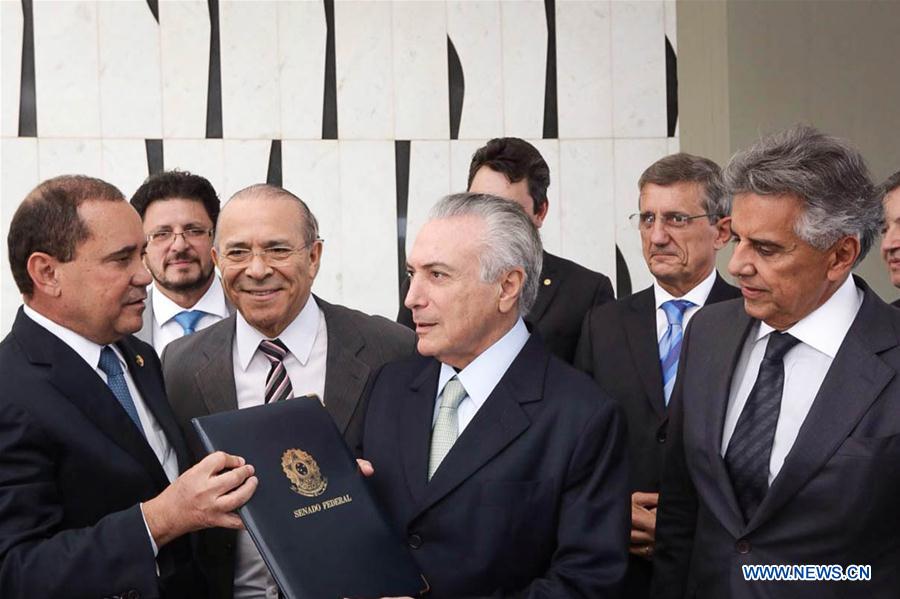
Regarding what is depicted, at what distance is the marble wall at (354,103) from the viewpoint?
7.61 m

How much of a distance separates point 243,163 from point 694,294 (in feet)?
14.4

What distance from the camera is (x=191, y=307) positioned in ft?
15.4

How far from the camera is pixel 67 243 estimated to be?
2885 mm

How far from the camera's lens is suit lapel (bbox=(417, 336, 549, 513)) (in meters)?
2.85

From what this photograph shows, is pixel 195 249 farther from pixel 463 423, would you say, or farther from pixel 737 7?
pixel 737 7

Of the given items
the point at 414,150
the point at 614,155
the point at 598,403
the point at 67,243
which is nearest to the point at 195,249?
the point at 67,243

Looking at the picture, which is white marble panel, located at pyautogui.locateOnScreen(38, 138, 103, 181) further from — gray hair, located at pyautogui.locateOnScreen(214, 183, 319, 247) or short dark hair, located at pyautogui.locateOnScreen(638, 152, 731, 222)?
short dark hair, located at pyautogui.locateOnScreen(638, 152, 731, 222)

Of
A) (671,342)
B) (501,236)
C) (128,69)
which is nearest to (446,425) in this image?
(501,236)

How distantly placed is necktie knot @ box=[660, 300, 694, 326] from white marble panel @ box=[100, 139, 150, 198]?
457 centimetres

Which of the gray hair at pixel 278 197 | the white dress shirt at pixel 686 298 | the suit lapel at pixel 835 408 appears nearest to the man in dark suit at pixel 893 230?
the white dress shirt at pixel 686 298

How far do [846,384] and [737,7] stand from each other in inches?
208

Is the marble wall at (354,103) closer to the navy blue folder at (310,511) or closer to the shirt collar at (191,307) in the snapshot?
the shirt collar at (191,307)

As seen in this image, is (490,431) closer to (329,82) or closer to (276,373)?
(276,373)

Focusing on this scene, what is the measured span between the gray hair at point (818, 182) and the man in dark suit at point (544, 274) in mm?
1477
